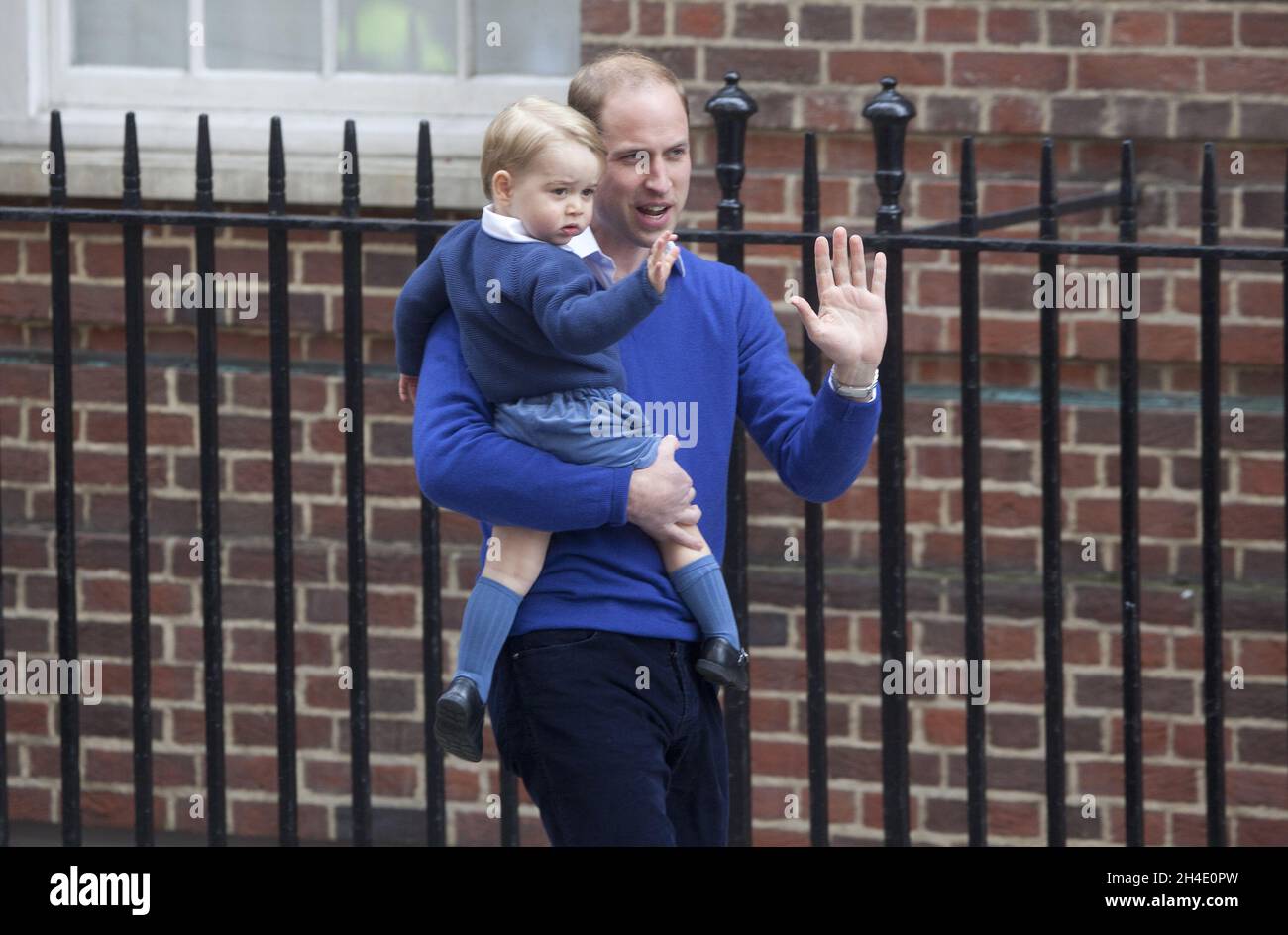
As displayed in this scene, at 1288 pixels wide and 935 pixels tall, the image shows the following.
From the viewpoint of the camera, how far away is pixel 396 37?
528 centimetres

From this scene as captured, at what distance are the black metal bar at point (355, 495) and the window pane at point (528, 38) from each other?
149 centimetres

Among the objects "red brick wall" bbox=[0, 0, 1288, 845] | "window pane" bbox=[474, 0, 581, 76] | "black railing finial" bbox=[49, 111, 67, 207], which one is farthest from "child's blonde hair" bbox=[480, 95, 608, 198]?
"window pane" bbox=[474, 0, 581, 76]

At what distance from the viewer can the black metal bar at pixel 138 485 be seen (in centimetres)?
388

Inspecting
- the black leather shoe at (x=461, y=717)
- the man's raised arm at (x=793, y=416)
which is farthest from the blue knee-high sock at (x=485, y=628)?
the man's raised arm at (x=793, y=416)

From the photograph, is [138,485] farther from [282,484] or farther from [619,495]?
[619,495]

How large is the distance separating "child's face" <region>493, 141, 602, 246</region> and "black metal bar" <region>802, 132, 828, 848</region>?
3.65 feet

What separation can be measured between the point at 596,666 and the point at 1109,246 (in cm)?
142

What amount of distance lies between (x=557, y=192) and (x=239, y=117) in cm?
290

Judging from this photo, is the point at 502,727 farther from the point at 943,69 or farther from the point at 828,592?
the point at 943,69

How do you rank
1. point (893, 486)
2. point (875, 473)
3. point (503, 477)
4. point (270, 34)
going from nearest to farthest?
point (503, 477) < point (893, 486) < point (875, 473) < point (270, 34)

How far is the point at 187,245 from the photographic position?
524cm

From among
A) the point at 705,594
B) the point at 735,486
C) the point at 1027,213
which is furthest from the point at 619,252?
the point at 1027,213

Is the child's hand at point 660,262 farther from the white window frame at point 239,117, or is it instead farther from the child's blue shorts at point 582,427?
the white window frame at point 239,117

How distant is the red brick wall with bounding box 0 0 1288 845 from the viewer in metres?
4.83
